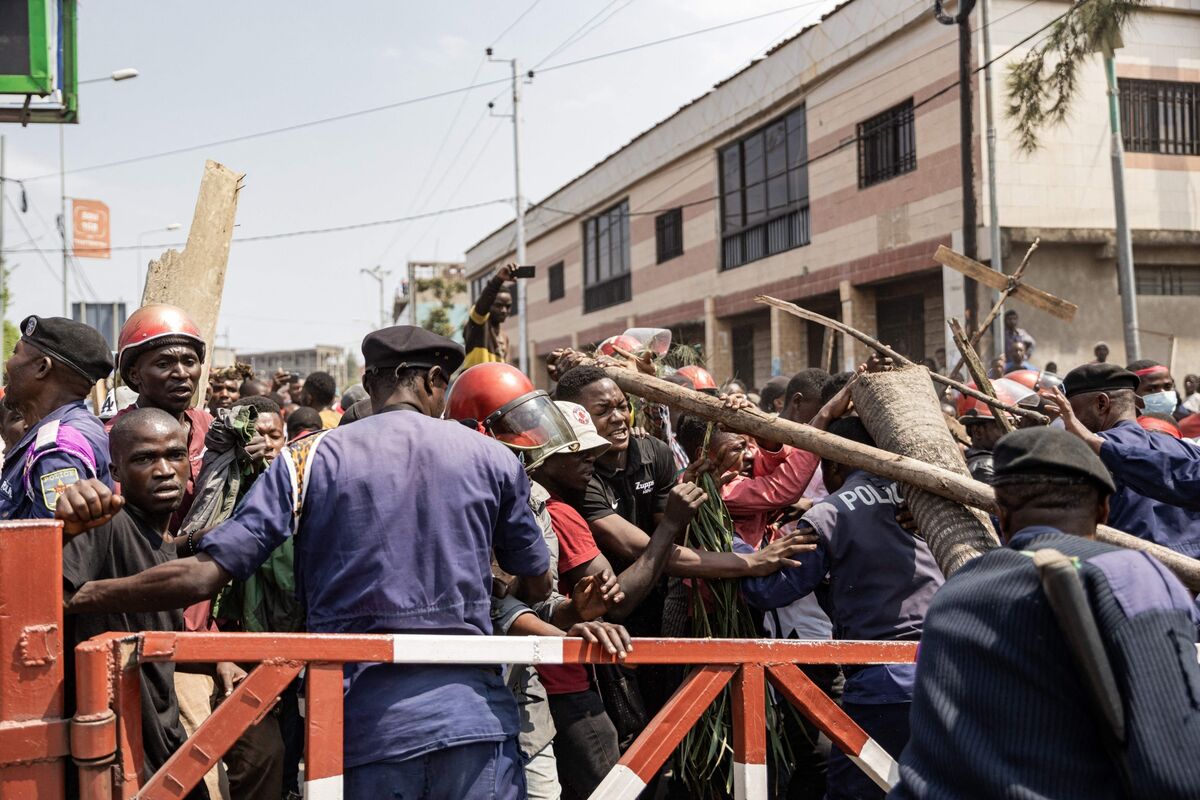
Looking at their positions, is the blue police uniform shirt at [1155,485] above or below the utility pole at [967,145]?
below

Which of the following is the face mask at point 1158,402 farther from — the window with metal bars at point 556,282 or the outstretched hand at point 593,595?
the window with metal bars at point 556,282

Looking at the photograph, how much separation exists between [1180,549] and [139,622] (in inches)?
154

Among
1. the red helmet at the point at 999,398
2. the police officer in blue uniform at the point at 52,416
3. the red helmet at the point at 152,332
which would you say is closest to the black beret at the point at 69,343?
the police officer in blue uniform at the point at 52,416

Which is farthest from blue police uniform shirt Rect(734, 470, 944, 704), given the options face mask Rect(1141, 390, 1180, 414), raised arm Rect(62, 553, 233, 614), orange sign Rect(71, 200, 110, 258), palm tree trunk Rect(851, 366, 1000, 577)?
orange sign Rect(71, 200, 110, 258)

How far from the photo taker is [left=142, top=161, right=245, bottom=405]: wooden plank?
15.4 feet

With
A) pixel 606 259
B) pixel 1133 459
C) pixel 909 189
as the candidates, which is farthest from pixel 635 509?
pixel 606 259

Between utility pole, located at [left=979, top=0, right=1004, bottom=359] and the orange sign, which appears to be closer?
utility pole, located at [left=979, top=0, right=1004, bottom=359]

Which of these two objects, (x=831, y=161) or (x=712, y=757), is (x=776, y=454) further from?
(x=831, y=161)

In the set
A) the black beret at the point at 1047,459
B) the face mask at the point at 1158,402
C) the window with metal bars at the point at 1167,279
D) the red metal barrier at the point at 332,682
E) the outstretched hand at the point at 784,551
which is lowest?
the red metal barrier at the point at 332,682

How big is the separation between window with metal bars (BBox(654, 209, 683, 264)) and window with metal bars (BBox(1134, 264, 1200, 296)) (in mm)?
9859

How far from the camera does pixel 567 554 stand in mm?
3182

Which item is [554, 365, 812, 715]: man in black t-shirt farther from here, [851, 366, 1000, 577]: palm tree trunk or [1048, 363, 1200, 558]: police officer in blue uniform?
[1048, 363, 1200, 558]: police officer in blue uniform

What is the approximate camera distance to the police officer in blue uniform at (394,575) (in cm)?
231

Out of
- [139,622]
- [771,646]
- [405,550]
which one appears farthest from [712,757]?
[139,622]
